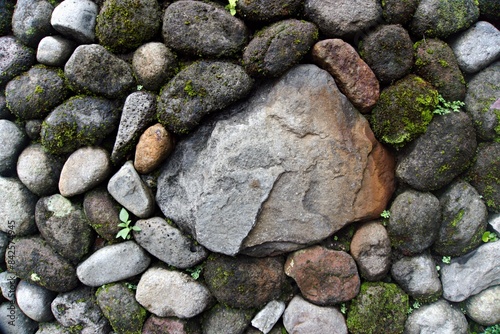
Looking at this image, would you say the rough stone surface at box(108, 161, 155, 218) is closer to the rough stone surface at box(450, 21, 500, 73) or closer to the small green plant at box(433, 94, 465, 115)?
the small green plant at box(433, 94, 465, 115)

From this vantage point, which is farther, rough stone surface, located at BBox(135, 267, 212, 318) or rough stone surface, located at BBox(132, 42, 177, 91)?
rough stone surface, located at BBox(135, 267, 212, 318)

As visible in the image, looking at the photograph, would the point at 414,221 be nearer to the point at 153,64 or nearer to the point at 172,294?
the point at 172,294

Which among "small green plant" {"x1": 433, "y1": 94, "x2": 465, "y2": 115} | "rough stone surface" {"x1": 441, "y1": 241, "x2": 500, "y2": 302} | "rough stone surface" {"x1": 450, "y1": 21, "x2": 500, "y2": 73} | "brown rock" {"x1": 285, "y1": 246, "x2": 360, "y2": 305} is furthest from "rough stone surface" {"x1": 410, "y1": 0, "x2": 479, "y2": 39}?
"brown rock" {"x1": 285, "y1": 246, "x2": 360, "y2": 305}

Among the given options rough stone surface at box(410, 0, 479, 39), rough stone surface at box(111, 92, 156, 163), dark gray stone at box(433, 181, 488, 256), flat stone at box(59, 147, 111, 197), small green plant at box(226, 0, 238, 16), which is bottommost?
dark gray stone at box(433, 181, 488, 256)

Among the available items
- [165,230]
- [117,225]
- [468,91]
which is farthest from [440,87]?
[117,225]

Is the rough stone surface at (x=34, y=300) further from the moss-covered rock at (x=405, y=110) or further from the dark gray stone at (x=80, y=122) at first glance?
the moss-covered rock at (x=405, y=110)

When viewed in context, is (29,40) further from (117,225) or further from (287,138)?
(287,138)

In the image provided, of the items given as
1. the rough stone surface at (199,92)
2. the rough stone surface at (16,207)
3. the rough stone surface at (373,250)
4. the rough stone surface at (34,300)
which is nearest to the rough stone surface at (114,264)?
the rough stone surface at (34,300)
